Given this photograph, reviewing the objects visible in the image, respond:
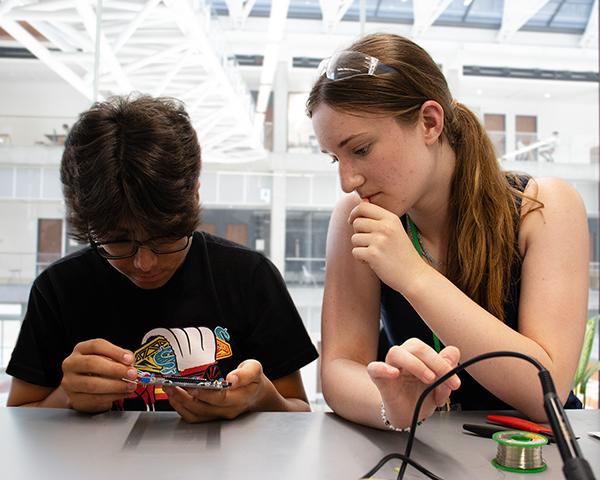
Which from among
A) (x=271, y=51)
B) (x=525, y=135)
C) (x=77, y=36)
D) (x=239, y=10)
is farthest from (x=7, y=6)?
(x=525, y=135)

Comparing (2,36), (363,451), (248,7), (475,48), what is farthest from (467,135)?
(475,48)

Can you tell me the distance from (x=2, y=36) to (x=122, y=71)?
0.80m

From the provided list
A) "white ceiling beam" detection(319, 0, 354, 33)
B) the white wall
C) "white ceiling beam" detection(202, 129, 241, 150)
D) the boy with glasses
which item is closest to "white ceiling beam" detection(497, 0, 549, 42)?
"white ceiling beam" detection(319, 0, 354, 33)

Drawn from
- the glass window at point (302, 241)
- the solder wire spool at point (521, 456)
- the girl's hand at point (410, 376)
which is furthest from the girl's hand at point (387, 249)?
the glass window at point (302, 241)

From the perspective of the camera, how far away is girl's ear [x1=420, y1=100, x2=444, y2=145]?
0.99 metres

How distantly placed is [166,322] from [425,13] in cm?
299

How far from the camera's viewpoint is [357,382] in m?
0.89

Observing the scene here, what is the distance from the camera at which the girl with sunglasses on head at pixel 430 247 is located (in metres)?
0.84

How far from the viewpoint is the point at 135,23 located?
3.01m

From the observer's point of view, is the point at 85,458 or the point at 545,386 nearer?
the point at 545,386

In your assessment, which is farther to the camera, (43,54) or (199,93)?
(199,93)

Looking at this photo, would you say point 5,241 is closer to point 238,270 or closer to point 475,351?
point 238,270

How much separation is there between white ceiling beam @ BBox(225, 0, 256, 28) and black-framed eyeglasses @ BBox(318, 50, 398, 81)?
2594 mm

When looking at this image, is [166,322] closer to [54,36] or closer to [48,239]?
[48,239]
